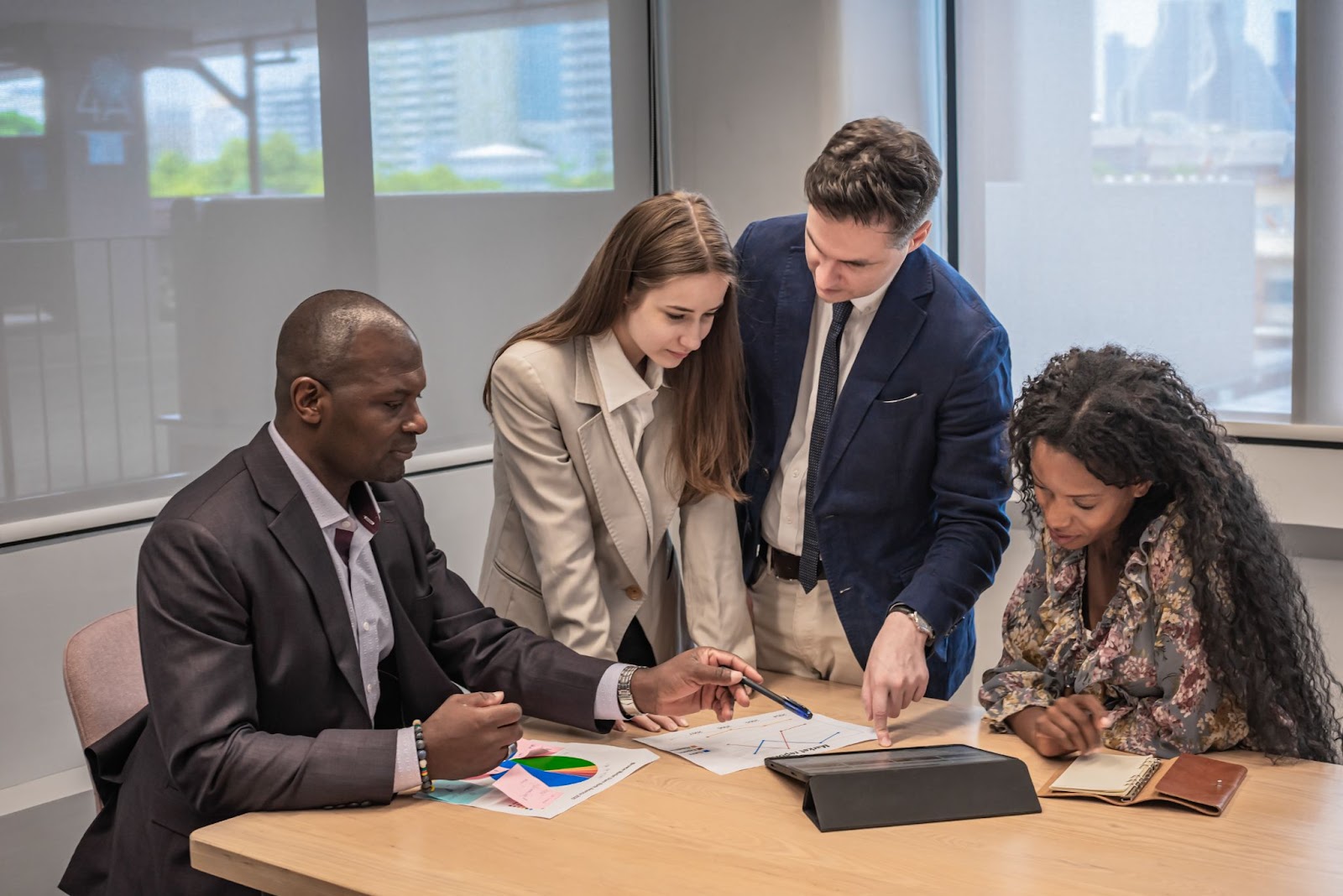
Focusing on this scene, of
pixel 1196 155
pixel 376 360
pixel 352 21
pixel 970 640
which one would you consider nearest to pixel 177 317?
pixel 352 21

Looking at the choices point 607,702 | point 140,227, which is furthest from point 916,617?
point 140,227

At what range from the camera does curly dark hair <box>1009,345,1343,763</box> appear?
1.85 m

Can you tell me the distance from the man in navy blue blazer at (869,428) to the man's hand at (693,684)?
0.21m

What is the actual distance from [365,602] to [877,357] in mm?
980

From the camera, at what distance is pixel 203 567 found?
68.1 inches

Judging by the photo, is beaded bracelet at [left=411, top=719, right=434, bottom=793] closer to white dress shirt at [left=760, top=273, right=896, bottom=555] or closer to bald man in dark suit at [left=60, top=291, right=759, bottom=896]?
bald man in dark suit at [left=60, top=291, right=759, bottom=896]

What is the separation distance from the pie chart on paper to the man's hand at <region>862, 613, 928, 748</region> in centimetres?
44

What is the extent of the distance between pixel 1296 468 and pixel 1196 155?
2.97ft

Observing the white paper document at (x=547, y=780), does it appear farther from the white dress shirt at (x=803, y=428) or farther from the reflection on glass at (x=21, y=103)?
the reflection on glass at (x=21, y=103)

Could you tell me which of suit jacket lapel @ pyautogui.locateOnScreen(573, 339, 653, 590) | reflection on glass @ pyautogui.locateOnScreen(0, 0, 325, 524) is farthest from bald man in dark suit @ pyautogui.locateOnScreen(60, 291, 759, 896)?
reflection on glass @ pyautogui.locateOnScreen(0, 0, 325, 524)

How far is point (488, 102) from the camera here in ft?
11.9

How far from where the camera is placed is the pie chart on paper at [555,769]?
1.86 metres

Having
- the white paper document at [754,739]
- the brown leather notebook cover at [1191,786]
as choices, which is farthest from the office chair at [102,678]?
the brown leather notebook cover at [1191,786]

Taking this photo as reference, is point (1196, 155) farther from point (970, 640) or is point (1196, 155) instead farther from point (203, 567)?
point (203, 567)
